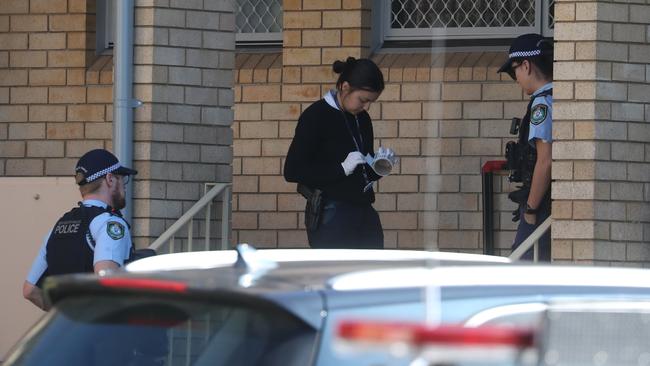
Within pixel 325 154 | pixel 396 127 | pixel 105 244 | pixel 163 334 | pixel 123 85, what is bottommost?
pixel 163 334

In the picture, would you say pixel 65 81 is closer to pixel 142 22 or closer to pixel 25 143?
pixel 25 143

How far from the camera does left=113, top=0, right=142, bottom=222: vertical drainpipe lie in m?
9.05

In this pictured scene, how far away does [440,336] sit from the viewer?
2.60 metres

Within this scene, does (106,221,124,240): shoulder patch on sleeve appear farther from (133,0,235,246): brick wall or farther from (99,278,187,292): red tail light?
(99,278,187,292): red tail light

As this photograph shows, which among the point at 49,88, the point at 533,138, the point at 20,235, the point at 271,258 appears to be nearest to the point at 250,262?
the point at 271,258

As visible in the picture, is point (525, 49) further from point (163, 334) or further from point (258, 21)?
point (163, 334)

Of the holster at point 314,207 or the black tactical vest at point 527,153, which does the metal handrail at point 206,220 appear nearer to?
the holster at point 314,207

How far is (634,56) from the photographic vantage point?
845 centimetres

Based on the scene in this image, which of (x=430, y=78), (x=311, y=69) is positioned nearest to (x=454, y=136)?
(x=430, y=78)

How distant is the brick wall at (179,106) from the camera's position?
30.0 ft

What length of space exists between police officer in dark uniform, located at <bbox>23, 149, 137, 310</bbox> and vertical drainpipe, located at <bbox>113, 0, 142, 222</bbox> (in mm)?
1429

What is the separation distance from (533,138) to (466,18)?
3.01 meters

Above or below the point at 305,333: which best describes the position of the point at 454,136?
above

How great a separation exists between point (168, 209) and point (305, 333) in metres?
5.98
